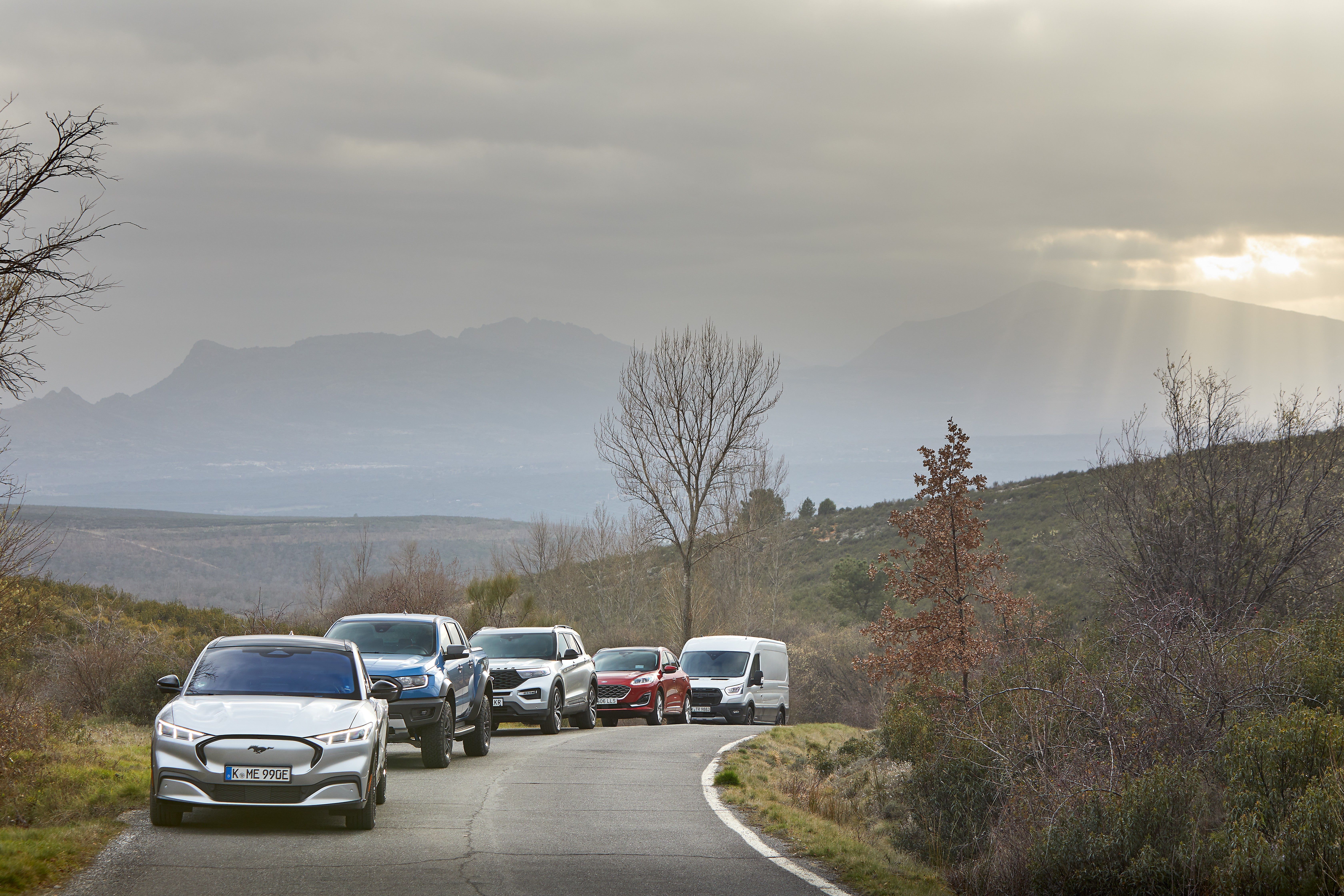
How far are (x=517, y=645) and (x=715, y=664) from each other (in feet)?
32.6

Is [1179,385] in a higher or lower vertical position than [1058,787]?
higher

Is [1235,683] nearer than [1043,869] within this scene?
No

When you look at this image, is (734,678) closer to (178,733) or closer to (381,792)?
(381,792)

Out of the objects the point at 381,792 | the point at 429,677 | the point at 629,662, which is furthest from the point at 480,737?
the point at 629,662

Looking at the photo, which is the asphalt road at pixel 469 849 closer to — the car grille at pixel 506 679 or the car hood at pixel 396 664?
the car hood at pixel 396 664

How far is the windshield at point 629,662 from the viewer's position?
88.0 ft

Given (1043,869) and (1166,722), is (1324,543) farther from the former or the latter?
(1043,869)

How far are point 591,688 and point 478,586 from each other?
18.2 m

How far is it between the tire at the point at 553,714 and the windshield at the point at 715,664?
882cm

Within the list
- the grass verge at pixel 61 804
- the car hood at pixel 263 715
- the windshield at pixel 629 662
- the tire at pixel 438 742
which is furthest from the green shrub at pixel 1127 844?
the windshield at pixel 629 662

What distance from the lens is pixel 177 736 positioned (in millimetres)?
9227

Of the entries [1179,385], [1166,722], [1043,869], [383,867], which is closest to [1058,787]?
[1043,869]

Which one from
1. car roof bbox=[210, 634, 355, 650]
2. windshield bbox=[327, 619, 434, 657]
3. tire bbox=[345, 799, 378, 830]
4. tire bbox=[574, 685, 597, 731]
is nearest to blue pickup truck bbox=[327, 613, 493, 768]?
windshield bbox=[327, 619, 434, 657]

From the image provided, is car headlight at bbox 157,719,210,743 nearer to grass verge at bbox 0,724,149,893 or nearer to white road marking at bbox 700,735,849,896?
grass verge at bbox 0,724,149,893
